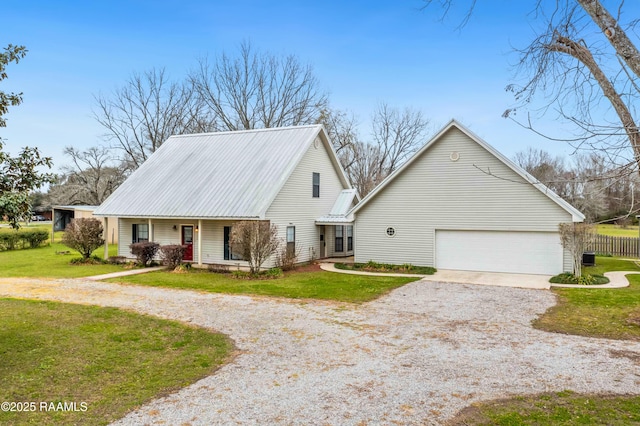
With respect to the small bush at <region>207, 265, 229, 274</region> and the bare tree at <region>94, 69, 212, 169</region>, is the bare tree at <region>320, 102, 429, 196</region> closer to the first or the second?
the bare tree at <region>94, 69, 212, 169</region>

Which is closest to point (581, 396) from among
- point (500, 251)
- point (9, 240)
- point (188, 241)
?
point (500, 251)

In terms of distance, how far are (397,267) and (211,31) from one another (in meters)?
14.3

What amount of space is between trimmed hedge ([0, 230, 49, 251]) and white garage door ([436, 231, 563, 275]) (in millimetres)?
26287

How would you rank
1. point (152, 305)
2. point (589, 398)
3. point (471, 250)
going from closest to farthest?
point (589, 398), point (152, 305), point (471, 250)

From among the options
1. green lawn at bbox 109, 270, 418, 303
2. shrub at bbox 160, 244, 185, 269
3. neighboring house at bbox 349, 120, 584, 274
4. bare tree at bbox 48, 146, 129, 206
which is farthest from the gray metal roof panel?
bare tree at bbox 48, 146, 129, 206

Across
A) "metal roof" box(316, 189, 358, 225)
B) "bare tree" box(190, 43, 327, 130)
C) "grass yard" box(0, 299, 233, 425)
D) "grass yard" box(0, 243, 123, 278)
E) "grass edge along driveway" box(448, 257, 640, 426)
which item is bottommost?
"grass yard" box(0, 299, 233, 425)

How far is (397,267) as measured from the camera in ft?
59.9

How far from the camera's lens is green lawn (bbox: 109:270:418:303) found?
12.9 meters

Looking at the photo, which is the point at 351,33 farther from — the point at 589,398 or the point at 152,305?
the point at 589,398

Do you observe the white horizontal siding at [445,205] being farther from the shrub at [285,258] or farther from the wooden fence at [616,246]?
the wooden fence at [616,246]

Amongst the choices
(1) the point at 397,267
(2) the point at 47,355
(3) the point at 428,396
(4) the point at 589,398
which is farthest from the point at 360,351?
(1) the point at 397,267

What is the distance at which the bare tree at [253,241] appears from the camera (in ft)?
52.7

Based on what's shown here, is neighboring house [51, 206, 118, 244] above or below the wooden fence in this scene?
above

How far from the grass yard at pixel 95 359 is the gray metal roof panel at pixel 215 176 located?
8.38 metres
